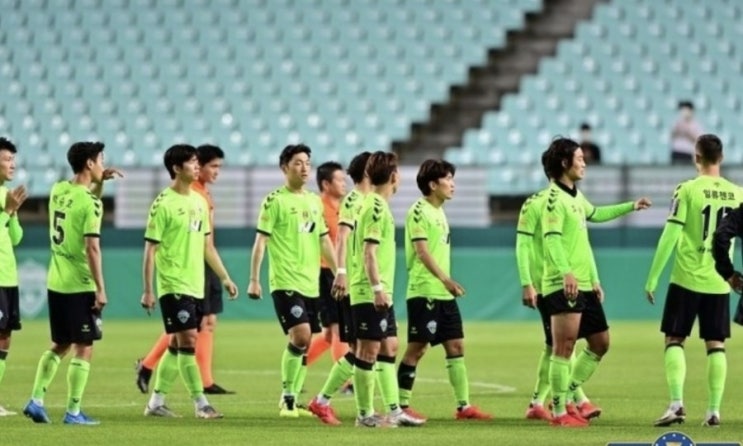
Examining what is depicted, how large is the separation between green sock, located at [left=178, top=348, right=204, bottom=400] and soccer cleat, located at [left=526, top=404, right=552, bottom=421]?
242cm

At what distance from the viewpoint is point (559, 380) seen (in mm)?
11836

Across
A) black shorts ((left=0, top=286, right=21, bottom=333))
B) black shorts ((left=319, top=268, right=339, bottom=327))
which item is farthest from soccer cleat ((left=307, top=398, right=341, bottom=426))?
black shorts ((left=319, top=268, right=339, bottom=327))

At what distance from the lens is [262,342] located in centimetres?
2314

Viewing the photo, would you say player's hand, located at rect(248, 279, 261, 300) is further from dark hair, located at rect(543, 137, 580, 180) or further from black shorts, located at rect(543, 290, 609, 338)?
dark hair, located at rect(543, 137, 580, 180)

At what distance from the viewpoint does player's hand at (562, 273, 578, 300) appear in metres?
11.6

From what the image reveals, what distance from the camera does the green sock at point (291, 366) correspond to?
43.0 ft

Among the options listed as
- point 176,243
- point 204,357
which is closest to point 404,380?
point 176,243

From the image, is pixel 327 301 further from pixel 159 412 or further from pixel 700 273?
pixel 700 273

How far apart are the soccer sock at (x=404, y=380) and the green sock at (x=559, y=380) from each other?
1.15 m

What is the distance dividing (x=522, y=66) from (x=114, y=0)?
25.0 ft

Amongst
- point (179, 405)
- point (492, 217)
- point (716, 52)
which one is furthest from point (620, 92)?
point (179, 405)

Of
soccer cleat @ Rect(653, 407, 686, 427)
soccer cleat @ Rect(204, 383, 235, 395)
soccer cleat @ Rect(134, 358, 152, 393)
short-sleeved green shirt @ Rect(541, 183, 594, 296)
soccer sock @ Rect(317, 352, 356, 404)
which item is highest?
short-sleeved green shirt @ Rect(541, 183, 594, 296)

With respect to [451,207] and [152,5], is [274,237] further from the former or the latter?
[152,5]

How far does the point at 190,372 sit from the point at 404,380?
1587mm
